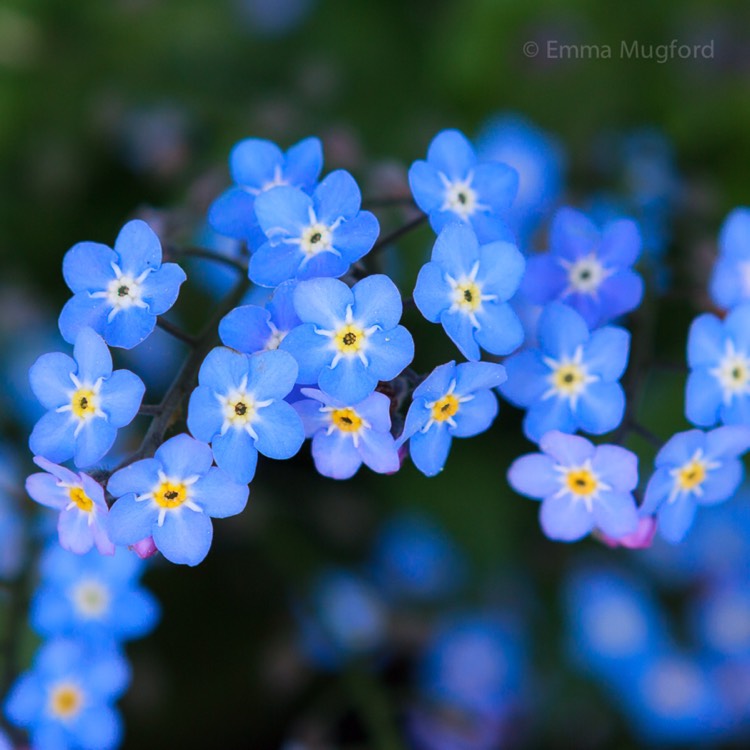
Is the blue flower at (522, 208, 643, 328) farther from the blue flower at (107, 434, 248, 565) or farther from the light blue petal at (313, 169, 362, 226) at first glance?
the blue flower at (107, 434, 248, 565)

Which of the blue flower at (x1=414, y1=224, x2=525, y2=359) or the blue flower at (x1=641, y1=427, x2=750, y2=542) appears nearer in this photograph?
the blue flower at (x1=414, y1=224, x2=525, y2=359)

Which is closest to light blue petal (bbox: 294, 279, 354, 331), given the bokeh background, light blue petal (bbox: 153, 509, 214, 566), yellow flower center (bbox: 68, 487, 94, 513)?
light blue petal (bbox: 153, 509, 214, 566)

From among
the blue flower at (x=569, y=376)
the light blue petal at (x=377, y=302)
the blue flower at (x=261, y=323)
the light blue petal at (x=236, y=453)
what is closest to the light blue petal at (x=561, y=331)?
the blue flower at (x=569, y=376)

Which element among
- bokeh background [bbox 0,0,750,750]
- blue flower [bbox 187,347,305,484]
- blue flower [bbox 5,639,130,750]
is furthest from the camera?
bokeh background [bbox 0,0,750,750]

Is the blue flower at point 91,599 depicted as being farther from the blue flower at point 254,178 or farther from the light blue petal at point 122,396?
the blue flower at point 254,178

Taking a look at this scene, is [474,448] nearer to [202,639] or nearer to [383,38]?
[202,639]

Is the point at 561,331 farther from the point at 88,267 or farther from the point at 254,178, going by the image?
the point at 88,267

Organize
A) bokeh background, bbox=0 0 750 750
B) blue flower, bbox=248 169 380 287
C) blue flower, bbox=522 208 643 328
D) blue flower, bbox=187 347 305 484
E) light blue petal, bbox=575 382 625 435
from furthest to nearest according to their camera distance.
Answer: bokeh background, bbox=0 0 750 750 → blue flower, bbox=522 208 643 328 → light blue petal, bbox=575 382 625 435 → blue flower, bbox=248 169 380 287 → blue flower, bbox=187 347 305 484
